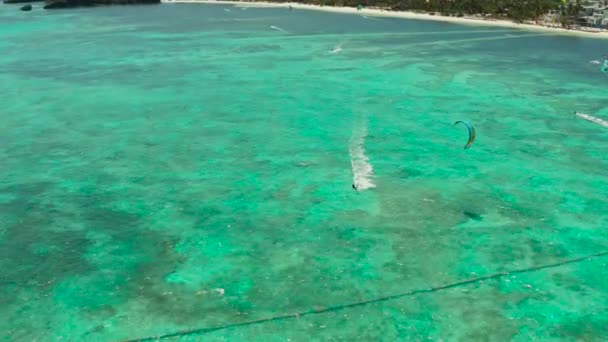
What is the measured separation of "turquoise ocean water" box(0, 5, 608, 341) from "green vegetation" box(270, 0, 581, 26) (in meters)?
34.1

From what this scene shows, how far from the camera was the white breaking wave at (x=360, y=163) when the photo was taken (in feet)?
89.8

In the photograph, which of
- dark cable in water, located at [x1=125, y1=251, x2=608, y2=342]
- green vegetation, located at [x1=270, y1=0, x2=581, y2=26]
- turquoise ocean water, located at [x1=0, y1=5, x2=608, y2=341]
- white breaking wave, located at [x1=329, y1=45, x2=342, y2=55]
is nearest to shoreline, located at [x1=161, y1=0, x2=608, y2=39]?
green vegetation, located at [x1=270, y1=0, x2=581, y2=26]

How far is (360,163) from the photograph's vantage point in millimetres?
30422

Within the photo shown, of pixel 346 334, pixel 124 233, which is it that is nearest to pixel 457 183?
pixel 346 334

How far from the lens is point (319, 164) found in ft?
98.5

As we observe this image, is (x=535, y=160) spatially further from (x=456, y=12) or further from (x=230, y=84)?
(x=456, y=12)

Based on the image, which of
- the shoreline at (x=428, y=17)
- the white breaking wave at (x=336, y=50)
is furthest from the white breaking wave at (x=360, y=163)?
the shoreline at (x=428, y=17)

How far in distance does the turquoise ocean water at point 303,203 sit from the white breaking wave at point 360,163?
0.54ft

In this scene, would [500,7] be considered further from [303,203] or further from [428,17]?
[303,203]

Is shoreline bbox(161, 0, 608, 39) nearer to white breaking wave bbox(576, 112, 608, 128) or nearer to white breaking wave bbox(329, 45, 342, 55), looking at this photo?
white breaking wave bbox(329, 45, 342, 55)

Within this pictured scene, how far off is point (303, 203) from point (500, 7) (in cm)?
7649

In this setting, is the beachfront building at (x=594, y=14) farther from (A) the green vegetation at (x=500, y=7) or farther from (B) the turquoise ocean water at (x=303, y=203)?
(B) the turquoise ocean water at (x=303, y=203)

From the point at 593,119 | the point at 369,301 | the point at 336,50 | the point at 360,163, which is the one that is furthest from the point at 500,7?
the point at 369,301

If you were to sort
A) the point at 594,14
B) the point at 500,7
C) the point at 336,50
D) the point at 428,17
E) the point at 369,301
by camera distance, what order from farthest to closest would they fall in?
the point at 428,17 < the point at 500,7 < the point at 594,14 < the point at 336,50 < the point at 369,301
